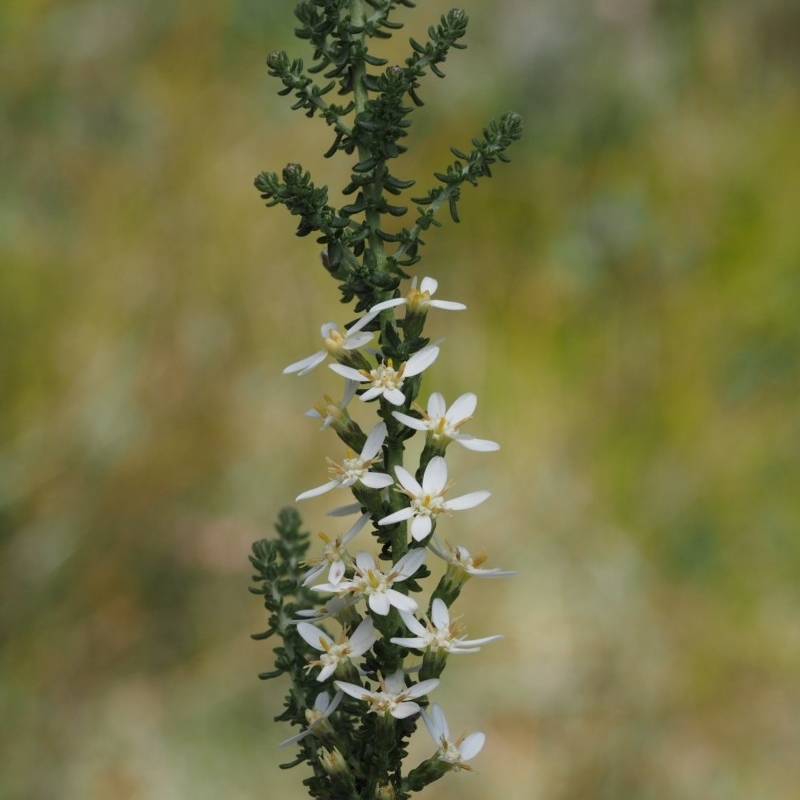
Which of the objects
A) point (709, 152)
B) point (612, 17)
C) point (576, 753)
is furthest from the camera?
point (612, 17)

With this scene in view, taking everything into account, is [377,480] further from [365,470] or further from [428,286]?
[428,286]

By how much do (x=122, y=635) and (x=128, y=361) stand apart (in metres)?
1.07

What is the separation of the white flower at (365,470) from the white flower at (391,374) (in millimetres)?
43

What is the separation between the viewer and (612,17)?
5.88 m

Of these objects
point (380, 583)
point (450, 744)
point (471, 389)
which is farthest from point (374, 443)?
point (471, 389)

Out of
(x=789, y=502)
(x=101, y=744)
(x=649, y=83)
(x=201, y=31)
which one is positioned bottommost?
(x=101, y=744)

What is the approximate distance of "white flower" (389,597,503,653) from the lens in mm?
1188

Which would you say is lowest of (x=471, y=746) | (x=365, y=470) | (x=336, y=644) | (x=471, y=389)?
(x=471, y=746)

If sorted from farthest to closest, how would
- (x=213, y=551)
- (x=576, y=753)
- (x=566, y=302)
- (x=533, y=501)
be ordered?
(x=566, y=302) → (x=533, y=501) → (x=213, y=551) → (x=576, y=753)

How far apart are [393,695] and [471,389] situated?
3.54 meters

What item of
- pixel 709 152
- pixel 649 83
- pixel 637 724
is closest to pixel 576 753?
pixel 637 724

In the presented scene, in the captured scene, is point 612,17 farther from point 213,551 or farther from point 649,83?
point 213,551

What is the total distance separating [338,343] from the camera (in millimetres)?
1237

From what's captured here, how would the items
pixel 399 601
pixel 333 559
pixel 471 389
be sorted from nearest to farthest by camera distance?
pixel 399 601
pixel 333 559
pixel 471 389
